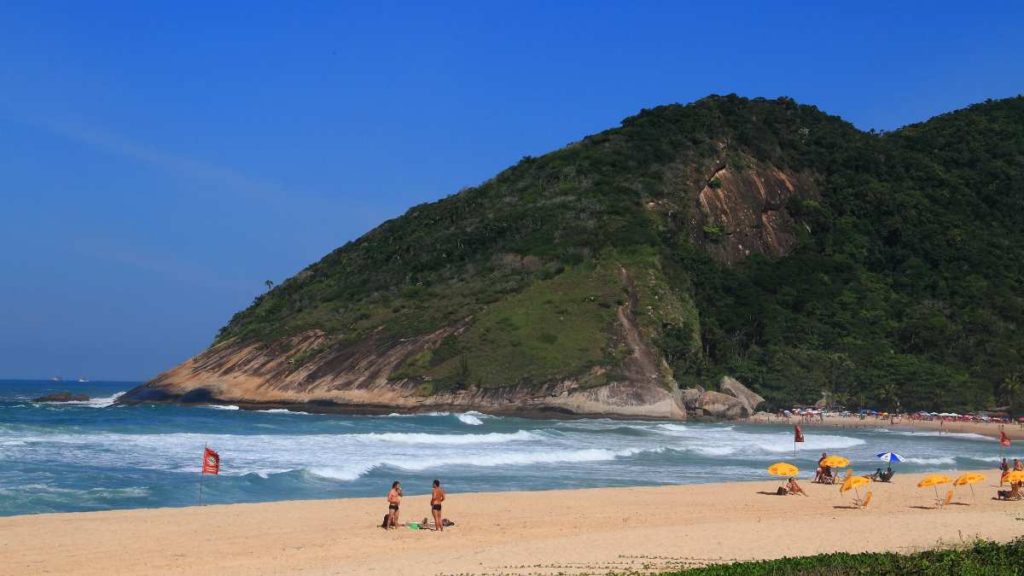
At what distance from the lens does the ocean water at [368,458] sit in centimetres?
2880

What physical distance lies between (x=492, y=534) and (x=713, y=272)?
87793 millimetres

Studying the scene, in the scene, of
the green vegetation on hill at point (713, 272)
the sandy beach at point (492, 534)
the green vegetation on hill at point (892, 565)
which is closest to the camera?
the green vegetation on hill at point (892, 565)

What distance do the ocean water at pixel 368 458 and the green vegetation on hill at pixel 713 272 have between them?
24.1m

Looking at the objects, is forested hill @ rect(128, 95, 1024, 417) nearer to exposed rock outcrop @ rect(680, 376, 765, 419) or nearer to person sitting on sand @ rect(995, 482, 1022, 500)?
exposed rock outcrop @ rect(680, 376, 765, 419)

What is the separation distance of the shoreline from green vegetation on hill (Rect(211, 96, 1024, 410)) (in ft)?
19.9

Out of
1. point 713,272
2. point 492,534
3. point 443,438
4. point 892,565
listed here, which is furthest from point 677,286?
point 892,565

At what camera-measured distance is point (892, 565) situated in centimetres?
1441

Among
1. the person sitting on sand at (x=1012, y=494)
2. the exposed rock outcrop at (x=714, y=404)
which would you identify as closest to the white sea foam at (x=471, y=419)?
the exposed rock outcrop at (x=714, y=404)

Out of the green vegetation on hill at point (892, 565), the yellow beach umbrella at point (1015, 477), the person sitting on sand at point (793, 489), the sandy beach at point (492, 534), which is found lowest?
the sandy beach at point (492, 534)

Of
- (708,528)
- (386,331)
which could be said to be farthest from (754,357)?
(708,528)

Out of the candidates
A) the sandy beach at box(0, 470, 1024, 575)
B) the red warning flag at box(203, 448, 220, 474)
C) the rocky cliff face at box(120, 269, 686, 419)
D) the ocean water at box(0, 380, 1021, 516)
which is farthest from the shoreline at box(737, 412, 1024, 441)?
the red warning flag at box(203, 448, 220, 474)

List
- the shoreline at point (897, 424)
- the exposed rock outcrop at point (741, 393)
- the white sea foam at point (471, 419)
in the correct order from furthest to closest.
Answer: the exposed rock outcrop at point (741, 393), the shoreline at point (897, 424), the white sea foam at point (471, 419)

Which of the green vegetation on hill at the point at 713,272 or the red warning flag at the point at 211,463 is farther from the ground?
the green vegetation on hill at the point at 713,272

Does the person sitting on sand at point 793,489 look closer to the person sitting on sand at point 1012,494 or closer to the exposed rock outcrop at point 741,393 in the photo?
the person sitting on sand at point 1012,494
